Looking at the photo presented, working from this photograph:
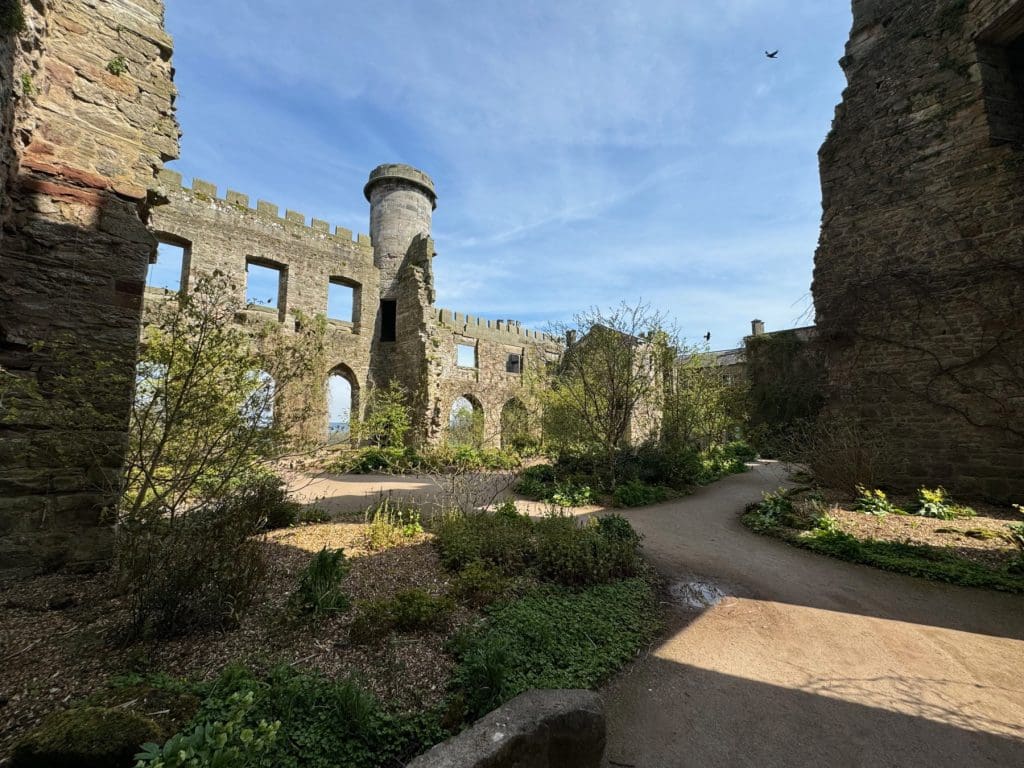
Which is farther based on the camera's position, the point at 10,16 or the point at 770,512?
the point at 770,512

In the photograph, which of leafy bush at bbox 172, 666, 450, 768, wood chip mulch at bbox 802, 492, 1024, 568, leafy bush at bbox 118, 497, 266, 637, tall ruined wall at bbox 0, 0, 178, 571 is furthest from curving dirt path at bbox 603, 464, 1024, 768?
tall ruined wall at bbox 0, 0, 178, 571

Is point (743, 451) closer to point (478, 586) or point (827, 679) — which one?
point (827, 679)

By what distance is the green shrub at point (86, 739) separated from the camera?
1.67m

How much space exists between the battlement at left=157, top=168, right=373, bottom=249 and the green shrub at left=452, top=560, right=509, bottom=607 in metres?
14.1

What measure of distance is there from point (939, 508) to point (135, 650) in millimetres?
9185

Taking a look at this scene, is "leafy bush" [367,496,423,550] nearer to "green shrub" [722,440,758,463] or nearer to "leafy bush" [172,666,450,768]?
"leafy bush" [172,666,450,768]

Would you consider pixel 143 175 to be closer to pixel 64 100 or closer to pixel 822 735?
pixel 64 100

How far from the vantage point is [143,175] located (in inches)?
162

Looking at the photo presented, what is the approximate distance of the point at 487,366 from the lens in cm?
2086

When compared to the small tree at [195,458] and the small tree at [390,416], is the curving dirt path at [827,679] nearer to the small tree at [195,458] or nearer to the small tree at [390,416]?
the small tree at [195,458]

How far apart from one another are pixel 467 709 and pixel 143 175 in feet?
17.2

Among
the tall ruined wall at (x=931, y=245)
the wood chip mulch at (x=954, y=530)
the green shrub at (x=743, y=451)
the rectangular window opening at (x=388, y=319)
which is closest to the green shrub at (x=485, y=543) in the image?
the wood chip mulch at (x=954, y=530)

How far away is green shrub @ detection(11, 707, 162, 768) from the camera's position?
1.67 meters

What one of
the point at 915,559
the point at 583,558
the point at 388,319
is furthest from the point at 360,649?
the point at 388,319
